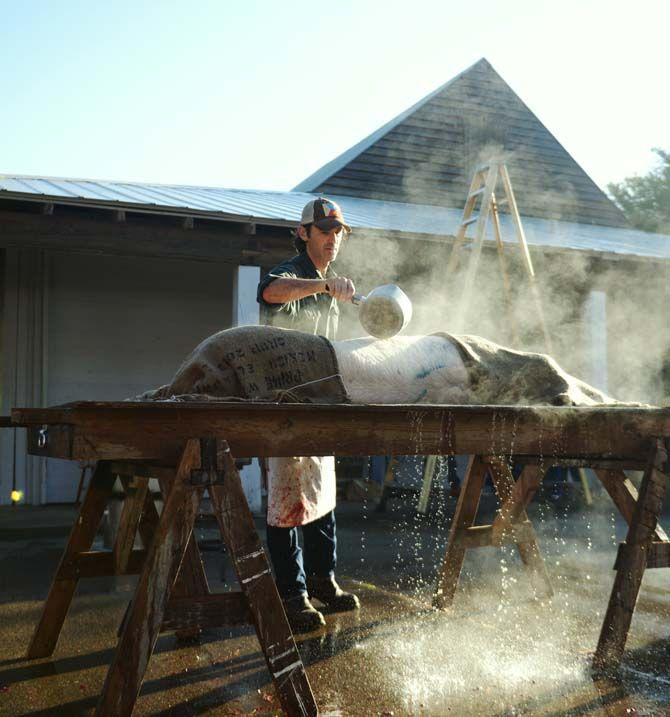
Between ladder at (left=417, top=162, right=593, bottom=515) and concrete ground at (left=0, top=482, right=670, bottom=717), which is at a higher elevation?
ladder at (left=417, top=162, right=593, bottom=515)

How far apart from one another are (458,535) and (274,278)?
159cm

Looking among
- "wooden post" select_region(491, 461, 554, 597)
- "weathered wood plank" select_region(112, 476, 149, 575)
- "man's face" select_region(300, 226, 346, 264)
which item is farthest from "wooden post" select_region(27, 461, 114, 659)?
"wooden post" select_region(491, 461, 554, 597)

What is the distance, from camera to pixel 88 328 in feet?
29.9

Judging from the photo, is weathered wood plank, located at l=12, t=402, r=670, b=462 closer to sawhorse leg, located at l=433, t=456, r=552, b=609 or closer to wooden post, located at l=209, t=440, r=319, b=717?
wooden post, located at l=209, t=440, r=319, b=717

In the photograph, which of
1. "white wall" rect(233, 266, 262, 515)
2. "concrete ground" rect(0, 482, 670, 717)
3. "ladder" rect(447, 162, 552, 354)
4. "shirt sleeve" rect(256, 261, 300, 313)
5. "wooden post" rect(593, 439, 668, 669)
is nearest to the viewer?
"concrete ground" rect(0, 482, 670, 717)

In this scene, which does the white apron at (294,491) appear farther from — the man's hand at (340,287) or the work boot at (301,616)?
the man's hand at (340,287)

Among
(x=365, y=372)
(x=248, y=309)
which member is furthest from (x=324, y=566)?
(x=248, y=309)

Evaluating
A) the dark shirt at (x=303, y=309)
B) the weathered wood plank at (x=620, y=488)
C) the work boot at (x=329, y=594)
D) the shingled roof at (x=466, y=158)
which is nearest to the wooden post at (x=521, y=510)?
the weathered wood plank at (x=620, y=488)

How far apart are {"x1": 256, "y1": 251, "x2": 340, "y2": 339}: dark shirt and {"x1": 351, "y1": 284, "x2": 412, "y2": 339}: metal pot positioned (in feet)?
1.91

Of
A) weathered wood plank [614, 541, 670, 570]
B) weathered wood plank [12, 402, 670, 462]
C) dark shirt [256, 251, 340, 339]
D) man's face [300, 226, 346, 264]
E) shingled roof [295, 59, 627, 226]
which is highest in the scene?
shingled roof [295, 59, 627, 226]

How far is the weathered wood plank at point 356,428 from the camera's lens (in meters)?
2.24

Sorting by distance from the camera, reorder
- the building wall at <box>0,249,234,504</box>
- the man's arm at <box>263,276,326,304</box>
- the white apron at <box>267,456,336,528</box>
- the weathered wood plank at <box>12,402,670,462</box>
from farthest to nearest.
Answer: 1. the building wall at <box>0,249,234,504</box>
2. the white apron at <box>267,456,336,528</box>
3. the man's arm at <box>263,276,326,304</box>
4. the weathered wood plank at <box>12,402,670,462</box>

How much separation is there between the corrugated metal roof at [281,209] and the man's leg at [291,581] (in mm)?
4420

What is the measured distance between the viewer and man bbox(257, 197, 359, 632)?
3.37 metres
